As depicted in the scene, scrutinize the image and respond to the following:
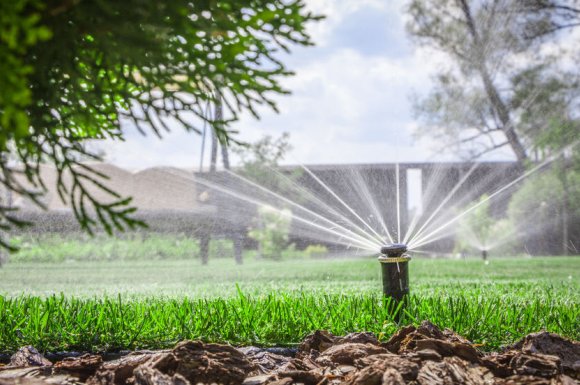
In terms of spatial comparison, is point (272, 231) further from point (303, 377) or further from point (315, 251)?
point (303, 377)

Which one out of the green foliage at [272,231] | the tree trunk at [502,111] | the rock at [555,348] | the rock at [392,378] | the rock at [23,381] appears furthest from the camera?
the tree trunk at [502,111]

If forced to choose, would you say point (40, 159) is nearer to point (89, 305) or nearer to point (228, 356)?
point (228, 356)

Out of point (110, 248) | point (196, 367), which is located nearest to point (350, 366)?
point (196, 367)

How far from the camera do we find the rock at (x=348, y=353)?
88.6 inches

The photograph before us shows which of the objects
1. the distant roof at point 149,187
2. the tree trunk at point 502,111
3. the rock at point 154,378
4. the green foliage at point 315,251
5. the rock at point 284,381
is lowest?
the rock at point 284,381

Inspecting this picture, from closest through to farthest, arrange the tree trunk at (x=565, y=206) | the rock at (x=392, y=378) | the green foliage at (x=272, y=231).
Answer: the rock at (x=392, y=378) → the tree trunk at (x=565, y=206) → the green foliage at (x=272, y=231)

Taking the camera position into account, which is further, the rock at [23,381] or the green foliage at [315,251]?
the green foliage at [315,251]

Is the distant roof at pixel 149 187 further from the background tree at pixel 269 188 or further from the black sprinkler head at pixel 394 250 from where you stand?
the black sprinkler head at pixel 394 250

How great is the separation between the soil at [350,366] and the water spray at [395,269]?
82cm

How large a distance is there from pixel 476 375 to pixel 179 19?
5.13 ft

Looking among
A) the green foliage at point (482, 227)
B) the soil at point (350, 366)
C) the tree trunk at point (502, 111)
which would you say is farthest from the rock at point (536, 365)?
the tree trunk at point (502, 111)

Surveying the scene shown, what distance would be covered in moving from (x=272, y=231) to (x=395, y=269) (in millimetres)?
14770

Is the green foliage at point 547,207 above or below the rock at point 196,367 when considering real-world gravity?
above

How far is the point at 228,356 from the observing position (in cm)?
213
